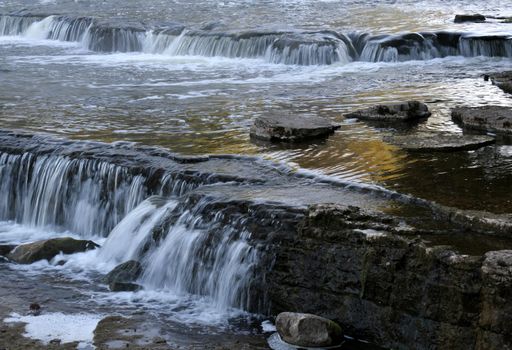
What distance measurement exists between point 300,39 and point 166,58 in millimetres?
3183

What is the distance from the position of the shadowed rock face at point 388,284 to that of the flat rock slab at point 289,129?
371 cm

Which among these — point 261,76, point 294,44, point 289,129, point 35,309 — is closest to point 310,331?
point 35,309

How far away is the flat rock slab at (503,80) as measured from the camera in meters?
14.8

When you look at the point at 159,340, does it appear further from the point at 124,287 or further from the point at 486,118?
the point at 486,118

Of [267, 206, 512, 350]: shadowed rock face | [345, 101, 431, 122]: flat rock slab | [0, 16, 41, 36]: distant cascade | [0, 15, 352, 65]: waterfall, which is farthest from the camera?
[0, 16, 41, 36]: distant cascade

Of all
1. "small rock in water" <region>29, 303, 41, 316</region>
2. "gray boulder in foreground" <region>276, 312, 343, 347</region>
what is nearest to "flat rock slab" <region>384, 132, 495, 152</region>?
"gray boulder in foreground" <region>276, 312, 343, 347</region>

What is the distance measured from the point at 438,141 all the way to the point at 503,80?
4180mm

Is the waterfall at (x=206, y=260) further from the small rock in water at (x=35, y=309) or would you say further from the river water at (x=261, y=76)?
the small rock in water at (x=35, y=309)

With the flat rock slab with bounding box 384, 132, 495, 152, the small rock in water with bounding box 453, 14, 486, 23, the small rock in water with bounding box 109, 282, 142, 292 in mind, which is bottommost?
the small rock in water with bounding box 109, 282, 142, 292

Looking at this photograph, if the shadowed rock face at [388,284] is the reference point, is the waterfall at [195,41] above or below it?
above

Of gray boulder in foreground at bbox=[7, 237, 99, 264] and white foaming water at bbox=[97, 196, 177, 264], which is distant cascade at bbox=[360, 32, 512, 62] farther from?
gray boulder in foreground at bbox=[7, 237, 99, 264]

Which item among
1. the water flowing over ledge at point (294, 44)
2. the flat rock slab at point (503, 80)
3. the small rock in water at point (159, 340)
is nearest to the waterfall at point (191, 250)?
the small rock in water at point (159, 340)

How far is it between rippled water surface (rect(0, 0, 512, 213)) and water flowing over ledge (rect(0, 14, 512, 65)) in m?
0.33

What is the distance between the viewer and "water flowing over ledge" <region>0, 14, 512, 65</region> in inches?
775
